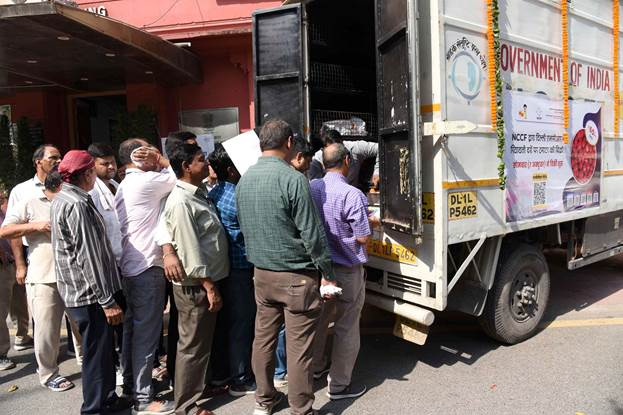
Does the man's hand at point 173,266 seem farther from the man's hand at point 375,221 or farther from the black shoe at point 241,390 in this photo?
the man's hand at point 375,221

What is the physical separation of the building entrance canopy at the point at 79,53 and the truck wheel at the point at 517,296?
206 inches

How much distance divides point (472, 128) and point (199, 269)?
75.8 inches

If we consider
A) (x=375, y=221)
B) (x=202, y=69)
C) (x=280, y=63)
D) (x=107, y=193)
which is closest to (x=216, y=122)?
(x=202, y=69)

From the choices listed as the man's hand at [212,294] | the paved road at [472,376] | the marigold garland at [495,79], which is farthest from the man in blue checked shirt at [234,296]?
the marigold garland at [495,79]

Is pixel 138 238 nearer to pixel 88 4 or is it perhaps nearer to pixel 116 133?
pixel 116 133

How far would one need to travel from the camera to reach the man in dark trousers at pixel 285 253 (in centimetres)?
275

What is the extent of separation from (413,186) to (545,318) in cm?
256

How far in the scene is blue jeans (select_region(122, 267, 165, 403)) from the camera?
10.3 ft

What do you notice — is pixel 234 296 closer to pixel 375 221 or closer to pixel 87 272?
pixel 87 272

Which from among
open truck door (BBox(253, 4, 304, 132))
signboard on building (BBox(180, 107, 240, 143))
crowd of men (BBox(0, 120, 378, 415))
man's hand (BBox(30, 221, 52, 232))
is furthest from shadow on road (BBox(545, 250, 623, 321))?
signboard on building (BBox(180, 107, 240, 143))

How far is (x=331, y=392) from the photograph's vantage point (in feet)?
10.7

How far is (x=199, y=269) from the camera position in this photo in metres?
2.89

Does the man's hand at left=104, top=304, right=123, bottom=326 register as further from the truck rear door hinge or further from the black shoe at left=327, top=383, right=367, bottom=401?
the truck rear door hinge

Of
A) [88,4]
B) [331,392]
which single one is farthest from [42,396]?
[88,4]
